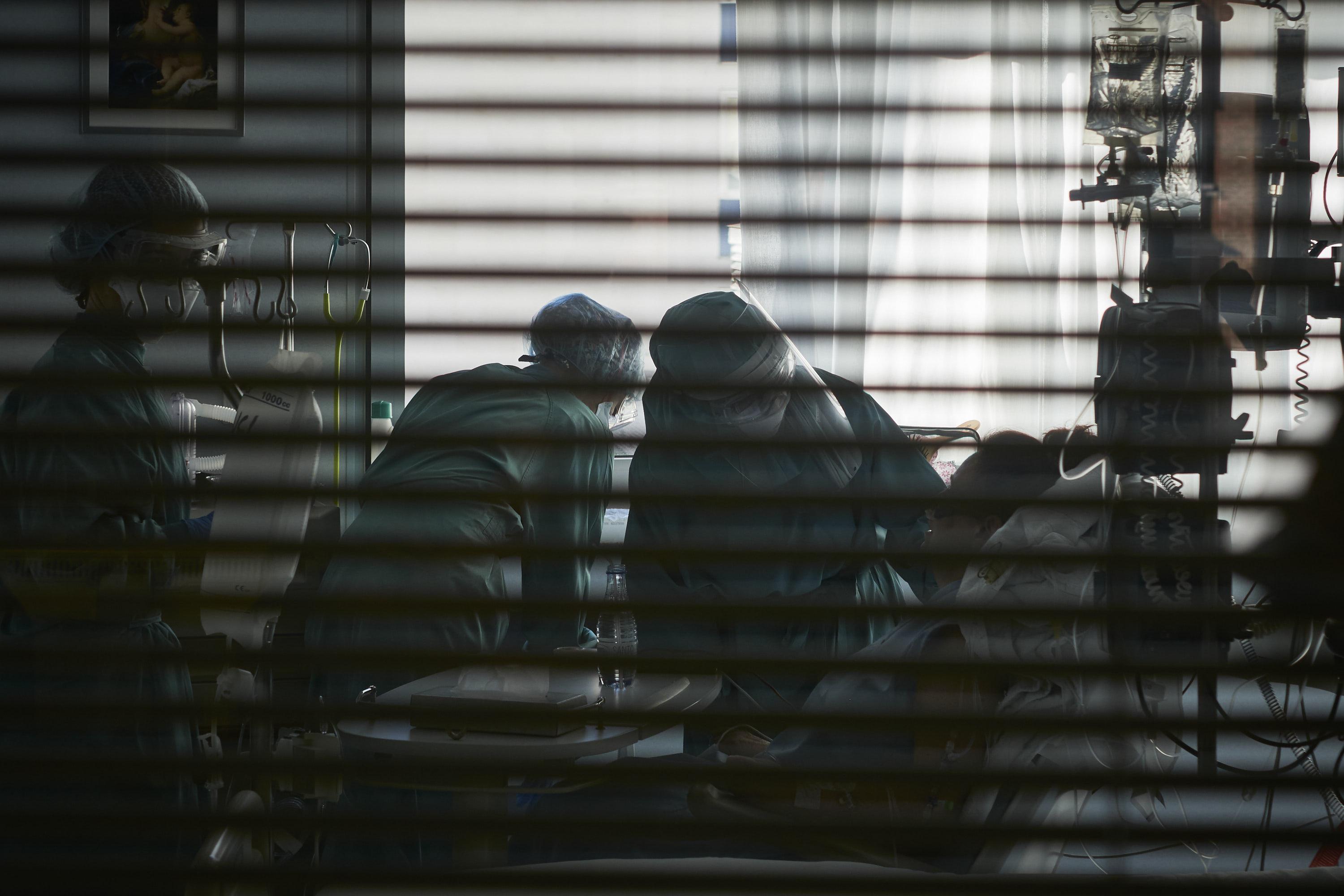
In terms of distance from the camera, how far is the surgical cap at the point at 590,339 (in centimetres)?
103

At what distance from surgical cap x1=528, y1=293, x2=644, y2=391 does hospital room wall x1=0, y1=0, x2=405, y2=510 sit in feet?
0.50

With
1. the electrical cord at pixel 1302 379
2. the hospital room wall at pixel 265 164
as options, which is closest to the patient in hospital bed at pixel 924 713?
the electrical cord at pixel 1302 379

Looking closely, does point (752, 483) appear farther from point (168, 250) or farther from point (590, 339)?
point (168, 250)

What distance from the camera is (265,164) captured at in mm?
1025

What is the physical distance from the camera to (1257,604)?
1.02 meters

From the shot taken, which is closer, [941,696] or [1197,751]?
[1197,751]

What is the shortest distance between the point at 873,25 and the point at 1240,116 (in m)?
0.36

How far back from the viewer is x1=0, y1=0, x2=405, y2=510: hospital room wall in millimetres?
1021

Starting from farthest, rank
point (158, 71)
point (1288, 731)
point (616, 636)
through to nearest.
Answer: point (616, 636) → point (158, 71) → point (1288, 731)

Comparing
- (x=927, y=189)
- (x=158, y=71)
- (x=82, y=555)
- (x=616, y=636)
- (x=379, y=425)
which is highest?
(x=158, y=71)

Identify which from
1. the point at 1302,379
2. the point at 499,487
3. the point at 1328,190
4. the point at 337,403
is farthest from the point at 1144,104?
the point at 337,403

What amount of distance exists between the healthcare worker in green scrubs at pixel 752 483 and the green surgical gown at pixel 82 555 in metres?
0.45

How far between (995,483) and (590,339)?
0.44 metres

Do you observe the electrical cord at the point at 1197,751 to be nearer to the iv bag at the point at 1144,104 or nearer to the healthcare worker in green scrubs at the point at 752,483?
the healthcare worker in green scrubs at the point at 752,483
